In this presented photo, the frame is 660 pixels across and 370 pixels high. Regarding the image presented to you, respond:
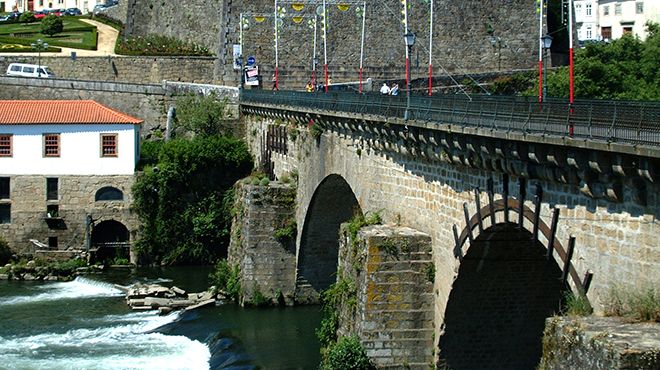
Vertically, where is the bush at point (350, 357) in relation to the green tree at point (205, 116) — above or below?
below

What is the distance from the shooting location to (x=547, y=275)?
24.6 meters

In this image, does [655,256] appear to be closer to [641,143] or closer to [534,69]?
[641,143]

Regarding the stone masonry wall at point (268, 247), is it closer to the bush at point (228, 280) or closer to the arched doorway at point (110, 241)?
the bush at point (228, 280)

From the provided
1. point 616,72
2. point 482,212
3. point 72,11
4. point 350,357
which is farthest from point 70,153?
point 72,11

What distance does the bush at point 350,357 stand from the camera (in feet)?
83.4

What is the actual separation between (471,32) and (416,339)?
41.3 m

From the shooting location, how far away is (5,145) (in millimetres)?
48000

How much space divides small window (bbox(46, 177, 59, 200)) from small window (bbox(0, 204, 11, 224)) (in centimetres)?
162

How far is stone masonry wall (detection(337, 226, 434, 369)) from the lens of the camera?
25391mm

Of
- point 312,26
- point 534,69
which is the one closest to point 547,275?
point 312,26

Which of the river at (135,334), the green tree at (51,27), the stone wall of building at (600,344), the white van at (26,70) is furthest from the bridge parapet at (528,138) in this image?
the green tree at (51,27)

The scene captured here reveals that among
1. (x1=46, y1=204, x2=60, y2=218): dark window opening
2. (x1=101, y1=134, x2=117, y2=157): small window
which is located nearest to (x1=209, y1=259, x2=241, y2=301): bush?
(x1=101, y1=134, x2=117, y2=157): small window

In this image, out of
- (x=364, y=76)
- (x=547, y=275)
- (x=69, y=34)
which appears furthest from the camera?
(x=69, y=34)

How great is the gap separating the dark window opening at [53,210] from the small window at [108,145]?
9.35 feet
